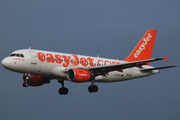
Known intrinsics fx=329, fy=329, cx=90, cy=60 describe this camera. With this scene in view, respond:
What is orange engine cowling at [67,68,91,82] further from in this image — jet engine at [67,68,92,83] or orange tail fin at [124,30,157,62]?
orange tail fin at [124,30,157,62]

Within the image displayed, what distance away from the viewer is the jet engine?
39.6 m

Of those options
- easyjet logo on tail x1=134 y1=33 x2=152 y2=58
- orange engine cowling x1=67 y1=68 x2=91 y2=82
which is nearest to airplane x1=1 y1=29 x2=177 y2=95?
orange engine cowling x1=67 y1=68 x2=91 y2=82

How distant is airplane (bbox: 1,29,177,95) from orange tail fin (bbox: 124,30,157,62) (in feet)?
9.44

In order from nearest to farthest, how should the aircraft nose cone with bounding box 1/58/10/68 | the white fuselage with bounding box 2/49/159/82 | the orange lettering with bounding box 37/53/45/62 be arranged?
the aircraft nose cone with bounding box 1/58/10/68, the white fuselage with bounding box 2/49/159/82, the orange lettering with bounding box 37/53/45/62

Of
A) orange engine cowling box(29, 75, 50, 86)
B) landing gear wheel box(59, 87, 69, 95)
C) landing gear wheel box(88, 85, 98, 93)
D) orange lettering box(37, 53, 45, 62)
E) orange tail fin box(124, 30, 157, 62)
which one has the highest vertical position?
orange tail fin box(124, 30, 157, 62)

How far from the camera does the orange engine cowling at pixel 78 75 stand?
39.6 meters

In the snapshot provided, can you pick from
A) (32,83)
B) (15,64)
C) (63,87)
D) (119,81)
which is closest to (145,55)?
(119,81)

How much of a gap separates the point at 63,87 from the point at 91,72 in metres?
7.12

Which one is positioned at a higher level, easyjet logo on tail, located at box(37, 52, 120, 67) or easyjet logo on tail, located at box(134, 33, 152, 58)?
easyjet logo on tail, located at box(134, 33, 152, 58)

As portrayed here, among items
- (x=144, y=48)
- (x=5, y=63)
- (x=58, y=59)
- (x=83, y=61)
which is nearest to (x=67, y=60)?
(x=58, y=59)

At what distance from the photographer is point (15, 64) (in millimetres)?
38094

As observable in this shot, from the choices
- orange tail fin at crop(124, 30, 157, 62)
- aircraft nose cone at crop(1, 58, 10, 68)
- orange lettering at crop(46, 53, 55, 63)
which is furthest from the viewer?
orange tail fin at crop(124, 30, 157, 62)

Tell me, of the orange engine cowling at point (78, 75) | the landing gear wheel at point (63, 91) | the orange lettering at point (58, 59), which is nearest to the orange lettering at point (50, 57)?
the orange lettering at point (58, 59)

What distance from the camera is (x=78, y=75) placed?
130 feet
